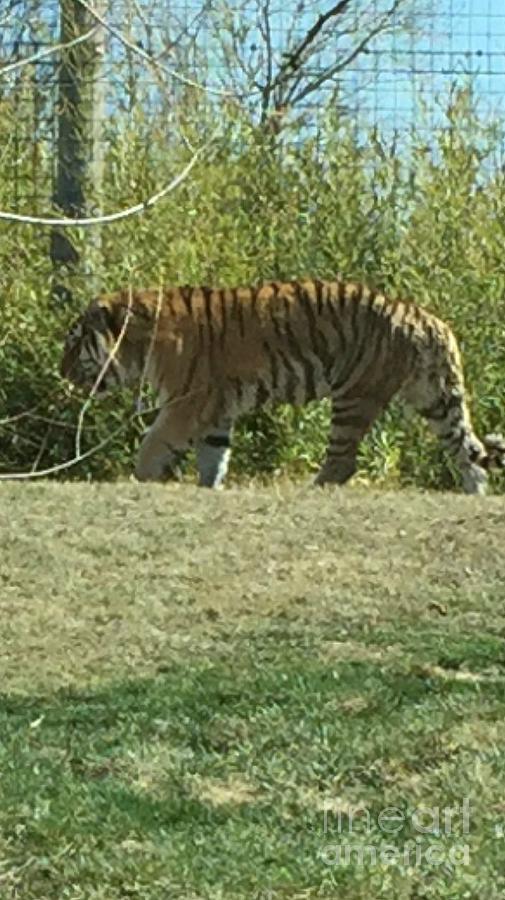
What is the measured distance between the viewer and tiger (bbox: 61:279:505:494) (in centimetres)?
1070

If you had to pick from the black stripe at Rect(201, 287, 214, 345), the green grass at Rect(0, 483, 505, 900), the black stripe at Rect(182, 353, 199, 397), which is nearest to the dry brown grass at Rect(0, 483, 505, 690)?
the green grass at Rect(0, 483, 505, 900)

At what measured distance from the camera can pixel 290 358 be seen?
1084cm

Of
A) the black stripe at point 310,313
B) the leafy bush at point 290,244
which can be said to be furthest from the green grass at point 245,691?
the leafy bush at point 290,244

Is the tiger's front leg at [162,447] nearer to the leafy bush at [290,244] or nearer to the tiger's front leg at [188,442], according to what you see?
the tiger's front leg at [188,442]

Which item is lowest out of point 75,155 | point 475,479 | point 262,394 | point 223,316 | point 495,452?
point 475,479

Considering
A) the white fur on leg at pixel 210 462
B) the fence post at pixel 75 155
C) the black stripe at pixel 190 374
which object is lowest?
the white fur on leg at pixel 210 462

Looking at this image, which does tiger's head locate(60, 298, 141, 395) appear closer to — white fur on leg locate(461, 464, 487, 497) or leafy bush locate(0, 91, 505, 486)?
leafy bush locate(0, 91, 505, 486)

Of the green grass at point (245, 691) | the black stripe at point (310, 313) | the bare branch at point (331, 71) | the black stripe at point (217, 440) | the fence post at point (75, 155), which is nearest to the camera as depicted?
the green grass at point (245, 691)

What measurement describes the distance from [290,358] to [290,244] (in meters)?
1.34

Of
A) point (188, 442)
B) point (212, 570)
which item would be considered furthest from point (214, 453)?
point (212, 570)

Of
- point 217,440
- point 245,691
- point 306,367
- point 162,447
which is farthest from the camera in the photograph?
point 306,367

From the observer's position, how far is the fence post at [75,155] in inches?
457

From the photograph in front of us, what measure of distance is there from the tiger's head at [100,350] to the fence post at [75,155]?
1.96ft

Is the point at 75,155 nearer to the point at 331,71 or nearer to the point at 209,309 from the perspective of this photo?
the point at 209,309
